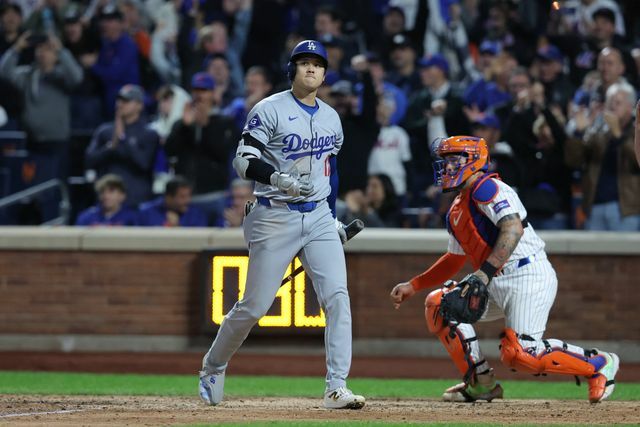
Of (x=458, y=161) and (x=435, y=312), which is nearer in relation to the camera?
(x=458, y=161)

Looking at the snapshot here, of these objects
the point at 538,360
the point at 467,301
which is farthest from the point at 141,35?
the point at 538,360

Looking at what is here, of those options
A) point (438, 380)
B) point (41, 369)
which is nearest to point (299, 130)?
point (438, 380)

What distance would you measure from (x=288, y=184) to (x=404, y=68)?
27.1 ft

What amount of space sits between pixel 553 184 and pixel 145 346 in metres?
4.73

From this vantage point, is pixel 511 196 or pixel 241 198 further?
pixel 241 198

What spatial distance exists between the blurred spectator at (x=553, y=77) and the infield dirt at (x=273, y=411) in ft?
20.9

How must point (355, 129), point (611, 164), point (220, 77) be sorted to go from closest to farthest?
1. point (611, 164)
2. point (355, 129)
3. point (220, 77)

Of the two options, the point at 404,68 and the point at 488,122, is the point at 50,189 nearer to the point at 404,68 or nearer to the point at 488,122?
the point at 404,68

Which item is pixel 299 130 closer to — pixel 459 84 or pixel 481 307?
pixel 481 307

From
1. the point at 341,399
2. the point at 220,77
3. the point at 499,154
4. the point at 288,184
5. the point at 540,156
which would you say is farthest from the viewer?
the point at 220,77

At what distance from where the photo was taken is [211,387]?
25.2 ft

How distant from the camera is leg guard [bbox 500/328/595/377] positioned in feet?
24.7

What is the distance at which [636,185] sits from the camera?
1266 centimetres

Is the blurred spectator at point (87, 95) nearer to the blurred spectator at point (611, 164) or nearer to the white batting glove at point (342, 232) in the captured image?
the blurred spectator at point (611, 164)
